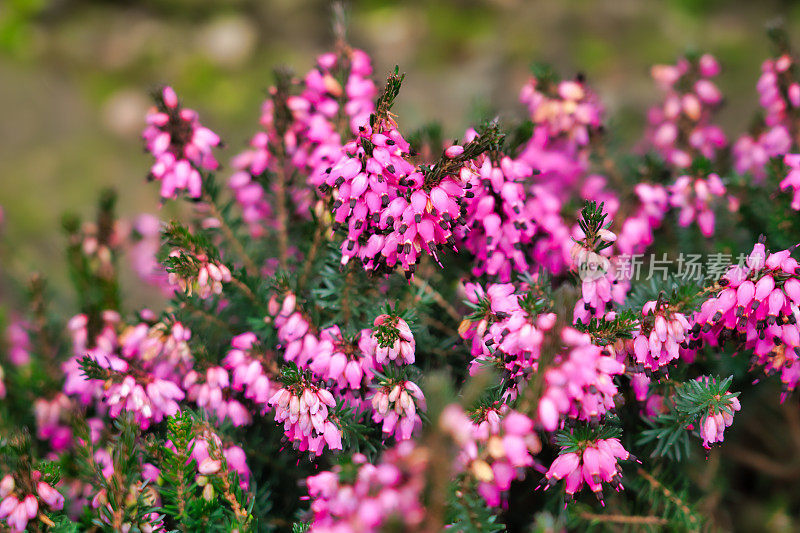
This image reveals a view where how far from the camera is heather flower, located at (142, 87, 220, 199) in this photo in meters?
2.00

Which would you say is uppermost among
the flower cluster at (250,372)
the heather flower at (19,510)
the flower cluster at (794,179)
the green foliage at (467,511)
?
the flower cluster at (794,179)

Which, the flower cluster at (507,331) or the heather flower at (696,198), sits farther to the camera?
the heather flower at (696,198)

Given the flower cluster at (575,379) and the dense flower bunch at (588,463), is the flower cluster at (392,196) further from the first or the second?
the dense flower bunch at (588,463)

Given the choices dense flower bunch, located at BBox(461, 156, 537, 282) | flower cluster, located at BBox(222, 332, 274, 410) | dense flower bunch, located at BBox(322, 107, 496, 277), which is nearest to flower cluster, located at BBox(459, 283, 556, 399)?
dense flower bunch, located at BBox(461, 156, 537, 282)

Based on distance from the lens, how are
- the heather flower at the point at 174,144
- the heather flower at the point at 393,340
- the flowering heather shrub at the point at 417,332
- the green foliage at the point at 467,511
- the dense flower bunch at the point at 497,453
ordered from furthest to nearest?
the heather flower at the point at 174,144, the heather flower at the point at 393,340, the flowering heather shrub at the point at 417,332, the green foliage at the point at 467,511, the dense flower bunch at the point at 497,453

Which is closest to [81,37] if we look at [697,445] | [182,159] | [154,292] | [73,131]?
A: [73,131]

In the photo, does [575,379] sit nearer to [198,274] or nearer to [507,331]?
[507,331]

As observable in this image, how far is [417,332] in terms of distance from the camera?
190 centimetres

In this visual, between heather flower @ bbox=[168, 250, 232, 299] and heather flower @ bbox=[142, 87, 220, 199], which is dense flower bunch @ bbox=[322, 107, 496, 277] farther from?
heather flower @ bbox=[142, 87, 220, 199]

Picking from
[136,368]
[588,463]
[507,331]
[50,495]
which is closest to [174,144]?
[136,368]

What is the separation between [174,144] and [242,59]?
3.41 metres

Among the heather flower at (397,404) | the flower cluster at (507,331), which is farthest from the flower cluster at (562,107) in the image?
the heather flower at (397,404)

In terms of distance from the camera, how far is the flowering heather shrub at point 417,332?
60.0 inches

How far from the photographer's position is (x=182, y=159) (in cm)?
205
